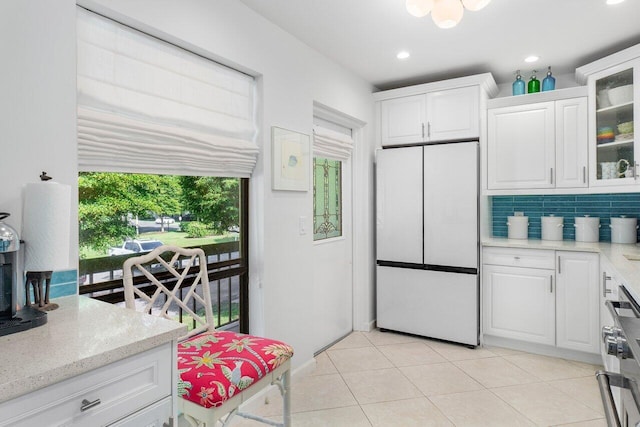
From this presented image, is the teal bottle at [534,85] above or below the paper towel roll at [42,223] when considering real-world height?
above

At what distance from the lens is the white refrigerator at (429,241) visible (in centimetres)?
319

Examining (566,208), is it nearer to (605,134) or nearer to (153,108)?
(605,134)

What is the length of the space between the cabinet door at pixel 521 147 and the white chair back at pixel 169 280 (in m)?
Answer: 2.59

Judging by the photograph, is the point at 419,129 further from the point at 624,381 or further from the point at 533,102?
the point at 624,381

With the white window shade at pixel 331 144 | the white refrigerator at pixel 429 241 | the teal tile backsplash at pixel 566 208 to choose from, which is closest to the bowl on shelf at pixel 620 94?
the teal tile backsplash at pixel 566 208

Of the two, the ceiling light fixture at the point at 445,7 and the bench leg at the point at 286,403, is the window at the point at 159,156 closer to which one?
the bench leg at the point at 286,403

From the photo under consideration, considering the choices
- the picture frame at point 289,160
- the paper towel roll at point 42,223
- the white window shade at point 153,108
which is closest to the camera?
the paper towel roll at point 42,223

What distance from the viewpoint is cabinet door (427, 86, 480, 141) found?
10.6 feet

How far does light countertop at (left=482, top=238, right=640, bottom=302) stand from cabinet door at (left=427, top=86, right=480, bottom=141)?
97 cm

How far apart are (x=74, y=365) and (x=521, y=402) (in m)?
2.50

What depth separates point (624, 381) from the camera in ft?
4.55

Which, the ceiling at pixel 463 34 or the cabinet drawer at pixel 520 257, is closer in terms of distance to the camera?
the ceiling at pixel 463 34

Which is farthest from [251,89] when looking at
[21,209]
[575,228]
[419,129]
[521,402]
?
[575,228]

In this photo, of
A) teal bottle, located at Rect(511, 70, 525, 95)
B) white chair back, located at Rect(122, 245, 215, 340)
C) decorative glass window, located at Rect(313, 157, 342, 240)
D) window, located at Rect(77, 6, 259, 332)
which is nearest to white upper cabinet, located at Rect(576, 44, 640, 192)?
teal bottle, located at Rect(511, 70, 525, 95)
